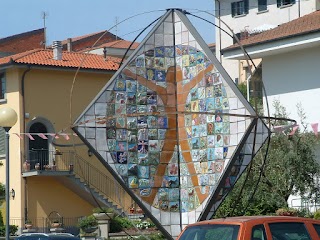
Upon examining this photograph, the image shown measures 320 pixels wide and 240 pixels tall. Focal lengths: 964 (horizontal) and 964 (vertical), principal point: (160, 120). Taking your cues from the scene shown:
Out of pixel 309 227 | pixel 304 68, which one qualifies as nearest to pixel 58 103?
pixel 304 68

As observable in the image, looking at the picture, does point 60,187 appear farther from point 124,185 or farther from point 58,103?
point 124,185

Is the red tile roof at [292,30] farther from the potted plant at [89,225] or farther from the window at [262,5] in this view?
the window at [262,5]

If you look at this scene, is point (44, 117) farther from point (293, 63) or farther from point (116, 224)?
point (293, 63)

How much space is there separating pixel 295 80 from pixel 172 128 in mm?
14772

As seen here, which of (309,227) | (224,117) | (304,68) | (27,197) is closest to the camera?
(309,227)

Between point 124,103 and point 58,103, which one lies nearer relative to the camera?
point 124,103

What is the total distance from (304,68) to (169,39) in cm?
1453

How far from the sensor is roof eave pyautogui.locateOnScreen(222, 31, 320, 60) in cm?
3212

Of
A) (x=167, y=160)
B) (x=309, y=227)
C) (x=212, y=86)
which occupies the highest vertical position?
(x=212, y=86)

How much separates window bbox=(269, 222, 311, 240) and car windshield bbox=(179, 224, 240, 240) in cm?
64

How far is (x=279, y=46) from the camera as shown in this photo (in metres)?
33.3

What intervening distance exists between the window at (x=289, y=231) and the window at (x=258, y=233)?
17 cm

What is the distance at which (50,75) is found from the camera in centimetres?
4825

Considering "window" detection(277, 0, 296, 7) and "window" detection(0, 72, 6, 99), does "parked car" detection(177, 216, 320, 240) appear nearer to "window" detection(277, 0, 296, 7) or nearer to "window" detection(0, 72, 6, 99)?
"window" detection(0, 72, 6, 99)
